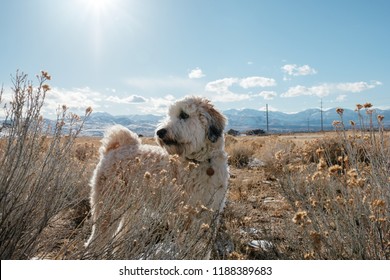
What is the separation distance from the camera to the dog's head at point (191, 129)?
489 centimetres

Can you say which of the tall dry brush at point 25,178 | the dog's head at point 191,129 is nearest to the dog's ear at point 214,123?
the dog's head at point 191,129

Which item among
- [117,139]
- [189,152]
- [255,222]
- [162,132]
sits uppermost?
[162,132]

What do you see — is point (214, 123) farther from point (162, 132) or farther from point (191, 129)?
point (162, 132)

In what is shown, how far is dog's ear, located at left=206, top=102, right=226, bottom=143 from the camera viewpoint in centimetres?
496

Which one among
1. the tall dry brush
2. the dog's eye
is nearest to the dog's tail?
the dog's eye

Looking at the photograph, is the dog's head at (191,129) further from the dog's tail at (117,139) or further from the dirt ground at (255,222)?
the dirt ground at (255,222)

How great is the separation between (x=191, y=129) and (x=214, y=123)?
364mm

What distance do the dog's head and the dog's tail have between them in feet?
1.95

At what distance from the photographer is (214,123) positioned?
16.6ft

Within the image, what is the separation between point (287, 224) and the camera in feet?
10.8

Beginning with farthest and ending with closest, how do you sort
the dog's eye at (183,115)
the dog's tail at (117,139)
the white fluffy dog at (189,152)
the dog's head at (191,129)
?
the dog's tail at (117,139), the dog's eye at (183,115), the dog's head at (191,129), the white fluffy dog at (189,152)

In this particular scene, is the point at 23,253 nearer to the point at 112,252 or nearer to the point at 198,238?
the point at 112,252

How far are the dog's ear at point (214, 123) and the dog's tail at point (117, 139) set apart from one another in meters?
1.25

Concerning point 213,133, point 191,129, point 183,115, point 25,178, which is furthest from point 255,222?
point 25,178
